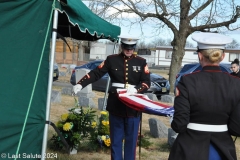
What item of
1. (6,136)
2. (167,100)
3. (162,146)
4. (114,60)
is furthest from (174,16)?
(6,136)

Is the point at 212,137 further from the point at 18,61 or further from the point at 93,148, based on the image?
the point at 93,148

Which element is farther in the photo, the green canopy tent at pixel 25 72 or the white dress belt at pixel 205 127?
the green canopy tent at pixel 25 72

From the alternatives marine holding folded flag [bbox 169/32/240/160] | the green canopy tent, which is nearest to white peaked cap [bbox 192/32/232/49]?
marine holding folded flag [bbox 169/32/240/160]

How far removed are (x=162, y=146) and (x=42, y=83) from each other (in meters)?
3.25

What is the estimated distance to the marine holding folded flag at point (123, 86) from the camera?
15.0 feet

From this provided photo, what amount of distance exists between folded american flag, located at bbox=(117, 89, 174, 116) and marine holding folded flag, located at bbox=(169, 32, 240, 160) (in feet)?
2.61

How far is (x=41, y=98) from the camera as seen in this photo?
4059 mm

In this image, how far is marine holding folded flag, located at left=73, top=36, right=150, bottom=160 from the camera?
4.56 metres

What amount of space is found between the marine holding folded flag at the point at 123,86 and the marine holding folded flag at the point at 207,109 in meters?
1.68

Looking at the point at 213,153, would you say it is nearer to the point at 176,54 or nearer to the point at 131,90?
the point at 131,90

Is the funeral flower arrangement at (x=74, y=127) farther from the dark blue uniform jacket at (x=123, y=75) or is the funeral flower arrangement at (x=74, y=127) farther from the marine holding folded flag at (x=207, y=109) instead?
the marine holding folded flag at (x=207, y=109)

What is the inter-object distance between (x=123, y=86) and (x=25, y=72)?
1.20 meters

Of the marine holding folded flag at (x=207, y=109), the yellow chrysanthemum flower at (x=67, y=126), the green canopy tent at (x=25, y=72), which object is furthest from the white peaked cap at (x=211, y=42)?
the yellow chrysanthemum flower at (x=67, y=126)

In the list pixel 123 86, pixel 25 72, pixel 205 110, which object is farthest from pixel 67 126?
pixel 205 110
